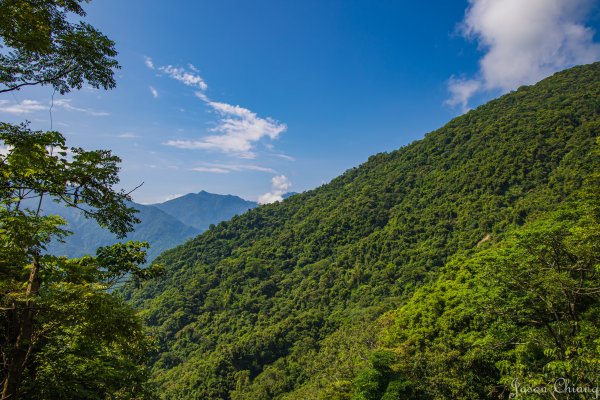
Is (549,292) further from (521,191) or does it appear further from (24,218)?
(521,191)

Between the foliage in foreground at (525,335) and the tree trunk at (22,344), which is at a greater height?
the tree trunk at (22,344)

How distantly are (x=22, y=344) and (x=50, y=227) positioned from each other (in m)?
1.81

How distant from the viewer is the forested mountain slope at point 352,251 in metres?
51.9

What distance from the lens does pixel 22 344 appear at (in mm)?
4523

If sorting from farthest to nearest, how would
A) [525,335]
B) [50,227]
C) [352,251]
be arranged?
[352,251], [525,335], [50,227]

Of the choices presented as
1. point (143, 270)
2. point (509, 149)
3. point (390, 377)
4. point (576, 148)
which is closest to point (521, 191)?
point (576, 148)

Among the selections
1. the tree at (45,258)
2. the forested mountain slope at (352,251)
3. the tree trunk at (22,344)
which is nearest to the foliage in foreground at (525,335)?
the forested mountain slope at (352,251)

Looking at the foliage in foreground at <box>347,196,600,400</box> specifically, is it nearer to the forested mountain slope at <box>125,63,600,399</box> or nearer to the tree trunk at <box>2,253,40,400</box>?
the forested mountain slope at <box>125,63,600,399</box>

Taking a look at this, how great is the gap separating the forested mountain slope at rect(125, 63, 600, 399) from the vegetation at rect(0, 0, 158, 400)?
1980cm

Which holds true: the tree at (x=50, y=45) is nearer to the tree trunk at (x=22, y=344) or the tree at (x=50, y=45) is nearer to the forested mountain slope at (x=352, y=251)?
the tree trunk at (x=22, y=344)

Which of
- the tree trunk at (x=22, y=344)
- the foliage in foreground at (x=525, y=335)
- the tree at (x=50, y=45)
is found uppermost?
the tree at (x=50, y=45)

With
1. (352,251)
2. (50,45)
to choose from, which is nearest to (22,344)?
(50,45)

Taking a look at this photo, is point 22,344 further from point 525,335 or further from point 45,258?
point 525,335

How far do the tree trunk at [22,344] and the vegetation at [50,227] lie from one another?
1 centimetres
